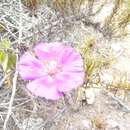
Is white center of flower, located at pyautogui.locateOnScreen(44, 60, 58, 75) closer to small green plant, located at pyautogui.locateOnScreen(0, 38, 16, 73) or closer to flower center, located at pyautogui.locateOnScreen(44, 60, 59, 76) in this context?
flower center, located at pyautogui.locateOnScreen(44, 60, 59, 76)

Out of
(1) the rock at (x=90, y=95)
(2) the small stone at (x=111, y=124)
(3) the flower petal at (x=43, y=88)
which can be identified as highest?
(3) the flower petal at (x=43, y=88)

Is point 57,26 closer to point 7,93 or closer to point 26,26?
point 26,26

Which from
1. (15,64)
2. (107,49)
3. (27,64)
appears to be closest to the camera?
(27,64)

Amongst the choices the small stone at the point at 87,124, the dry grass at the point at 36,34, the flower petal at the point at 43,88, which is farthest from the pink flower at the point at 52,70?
the small stone at the point at 87,124

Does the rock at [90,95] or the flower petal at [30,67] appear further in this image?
the rock at [90,95]

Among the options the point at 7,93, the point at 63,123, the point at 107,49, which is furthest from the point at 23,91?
the point at 107,49

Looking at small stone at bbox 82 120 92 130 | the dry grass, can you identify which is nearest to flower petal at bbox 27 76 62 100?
the dry grass

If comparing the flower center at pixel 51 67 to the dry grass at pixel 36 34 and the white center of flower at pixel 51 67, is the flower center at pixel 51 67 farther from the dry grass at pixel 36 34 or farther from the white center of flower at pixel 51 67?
the dry grass at pixel 36 34
